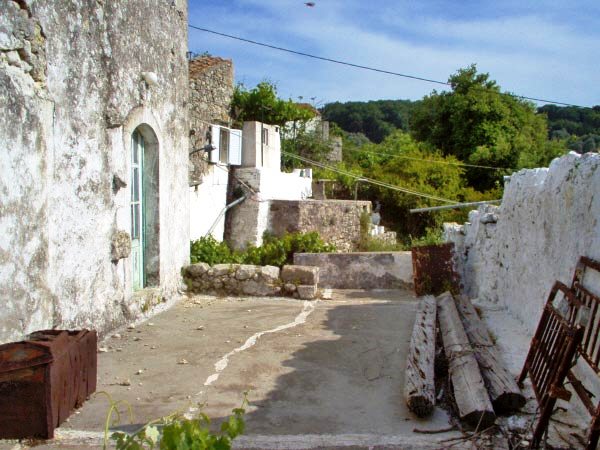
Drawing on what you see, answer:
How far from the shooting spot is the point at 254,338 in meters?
6.41

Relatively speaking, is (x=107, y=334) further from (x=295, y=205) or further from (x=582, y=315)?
(x=295, y=205)

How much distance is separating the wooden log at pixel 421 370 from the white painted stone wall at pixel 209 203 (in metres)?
8.21

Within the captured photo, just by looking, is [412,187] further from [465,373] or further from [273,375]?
[465,373]

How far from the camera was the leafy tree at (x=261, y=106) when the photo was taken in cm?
1842

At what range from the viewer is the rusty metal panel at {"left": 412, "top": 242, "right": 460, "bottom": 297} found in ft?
31.3

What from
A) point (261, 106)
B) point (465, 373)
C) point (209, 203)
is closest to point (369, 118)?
point (261, 106)

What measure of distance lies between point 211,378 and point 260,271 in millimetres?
4254

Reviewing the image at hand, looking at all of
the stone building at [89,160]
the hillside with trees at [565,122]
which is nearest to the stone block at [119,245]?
the stone building at [89,160]

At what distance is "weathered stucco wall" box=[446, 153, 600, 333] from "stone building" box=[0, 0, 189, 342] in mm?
4212

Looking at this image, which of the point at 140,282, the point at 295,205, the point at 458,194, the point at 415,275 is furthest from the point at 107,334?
the point at 458,194

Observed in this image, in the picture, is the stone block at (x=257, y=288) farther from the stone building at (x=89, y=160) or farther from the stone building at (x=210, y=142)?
the stone building at (x=210, y=142)

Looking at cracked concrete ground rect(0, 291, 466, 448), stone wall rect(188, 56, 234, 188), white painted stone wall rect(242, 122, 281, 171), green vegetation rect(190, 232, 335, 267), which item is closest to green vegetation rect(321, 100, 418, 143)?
white painted stone wall rect(242, 122, 281, 171)

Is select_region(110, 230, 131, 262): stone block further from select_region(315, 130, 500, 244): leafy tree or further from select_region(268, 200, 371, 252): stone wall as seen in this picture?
select_region(315, 130, 500, 244): leafy tree

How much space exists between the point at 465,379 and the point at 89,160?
414cm
